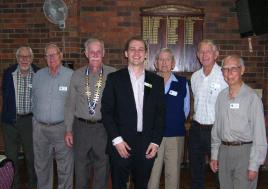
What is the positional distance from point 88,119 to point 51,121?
19.0 inches

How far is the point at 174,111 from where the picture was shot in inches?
126

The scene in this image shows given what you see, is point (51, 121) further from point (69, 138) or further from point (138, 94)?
point (138, 94)

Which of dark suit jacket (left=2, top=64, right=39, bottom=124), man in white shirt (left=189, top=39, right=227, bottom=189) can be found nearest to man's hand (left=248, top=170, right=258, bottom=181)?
man in white shirt (left=189, top=39, right=227, bottom=189)

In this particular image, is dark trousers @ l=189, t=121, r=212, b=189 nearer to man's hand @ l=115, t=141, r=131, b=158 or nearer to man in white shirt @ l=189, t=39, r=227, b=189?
man in white shirt @ l=189, t=39, r=227, b=189

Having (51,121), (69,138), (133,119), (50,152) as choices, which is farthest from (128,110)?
(50,152)

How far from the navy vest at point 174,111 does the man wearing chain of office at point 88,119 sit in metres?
0.61

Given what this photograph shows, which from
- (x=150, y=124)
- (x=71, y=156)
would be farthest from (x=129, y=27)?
(x=150, y=124)

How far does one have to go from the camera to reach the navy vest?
3197 mm

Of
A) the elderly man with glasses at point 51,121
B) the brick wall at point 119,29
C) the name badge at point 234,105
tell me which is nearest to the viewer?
the name badge at point 234,105

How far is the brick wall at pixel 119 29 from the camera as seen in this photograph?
5.23 m

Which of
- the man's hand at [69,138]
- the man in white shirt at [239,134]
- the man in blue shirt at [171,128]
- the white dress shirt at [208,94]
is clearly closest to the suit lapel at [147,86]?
the man in blue shirt at [171,128]

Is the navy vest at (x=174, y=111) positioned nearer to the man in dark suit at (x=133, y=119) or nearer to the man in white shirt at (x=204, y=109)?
the man in white shirt at (x=204, y=109)

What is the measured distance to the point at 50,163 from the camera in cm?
350

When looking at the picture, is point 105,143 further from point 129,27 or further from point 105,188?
point 129,27
